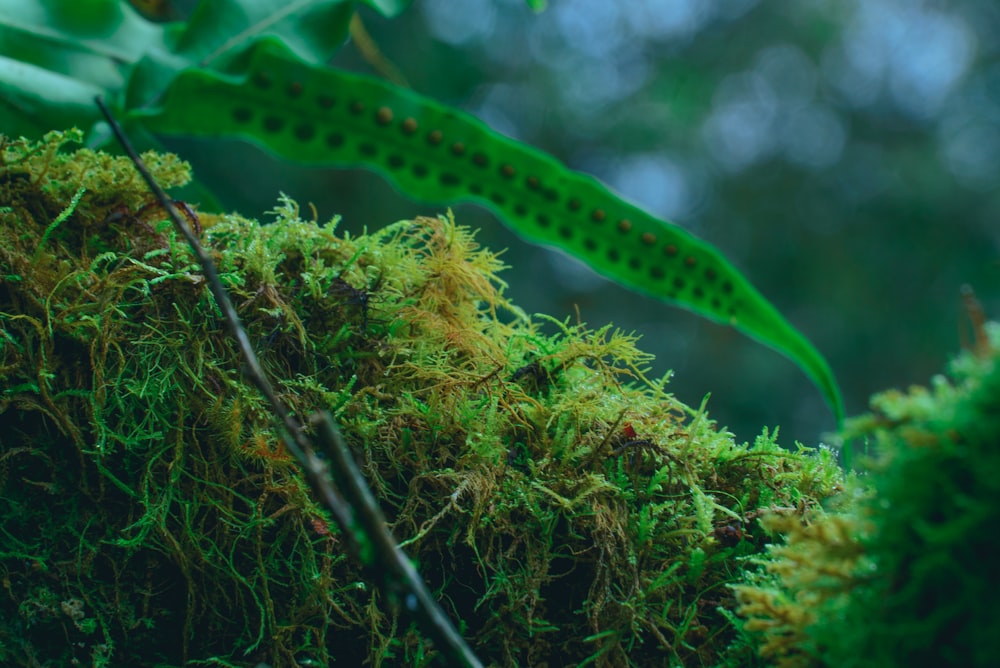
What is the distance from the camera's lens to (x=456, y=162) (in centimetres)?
92

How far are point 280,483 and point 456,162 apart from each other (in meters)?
0.53

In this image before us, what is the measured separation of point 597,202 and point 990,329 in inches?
24.1

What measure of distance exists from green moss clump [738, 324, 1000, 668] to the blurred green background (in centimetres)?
418

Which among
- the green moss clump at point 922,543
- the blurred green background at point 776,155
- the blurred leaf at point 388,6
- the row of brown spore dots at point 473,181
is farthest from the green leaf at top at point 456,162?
the blurred green background at point 776,155

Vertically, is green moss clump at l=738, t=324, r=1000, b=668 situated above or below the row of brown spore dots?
below

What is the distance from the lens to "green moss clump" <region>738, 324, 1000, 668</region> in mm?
311

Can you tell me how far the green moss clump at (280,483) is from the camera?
20.9 inches

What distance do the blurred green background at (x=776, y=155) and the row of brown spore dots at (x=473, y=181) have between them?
3.58 meters

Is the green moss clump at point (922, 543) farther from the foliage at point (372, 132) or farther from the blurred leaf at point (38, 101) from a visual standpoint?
the blurred leaf at point (38, 101)

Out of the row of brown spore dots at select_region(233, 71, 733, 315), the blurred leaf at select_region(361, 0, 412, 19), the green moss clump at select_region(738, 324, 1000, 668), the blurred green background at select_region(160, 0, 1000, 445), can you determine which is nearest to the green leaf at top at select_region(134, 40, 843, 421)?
the row of brown spore dots at select_region(233, 71, 733, 315)

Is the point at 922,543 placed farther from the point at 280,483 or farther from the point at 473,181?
the point at 473,181

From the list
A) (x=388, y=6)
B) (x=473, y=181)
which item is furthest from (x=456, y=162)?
(x=388, y=6)

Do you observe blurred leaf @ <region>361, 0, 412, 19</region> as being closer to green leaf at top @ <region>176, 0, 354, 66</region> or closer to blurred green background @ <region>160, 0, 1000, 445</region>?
green leaf at top @ <region>176, 0, 354, 66</region>

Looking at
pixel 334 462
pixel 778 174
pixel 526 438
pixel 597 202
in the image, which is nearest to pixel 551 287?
pixel 778 174
